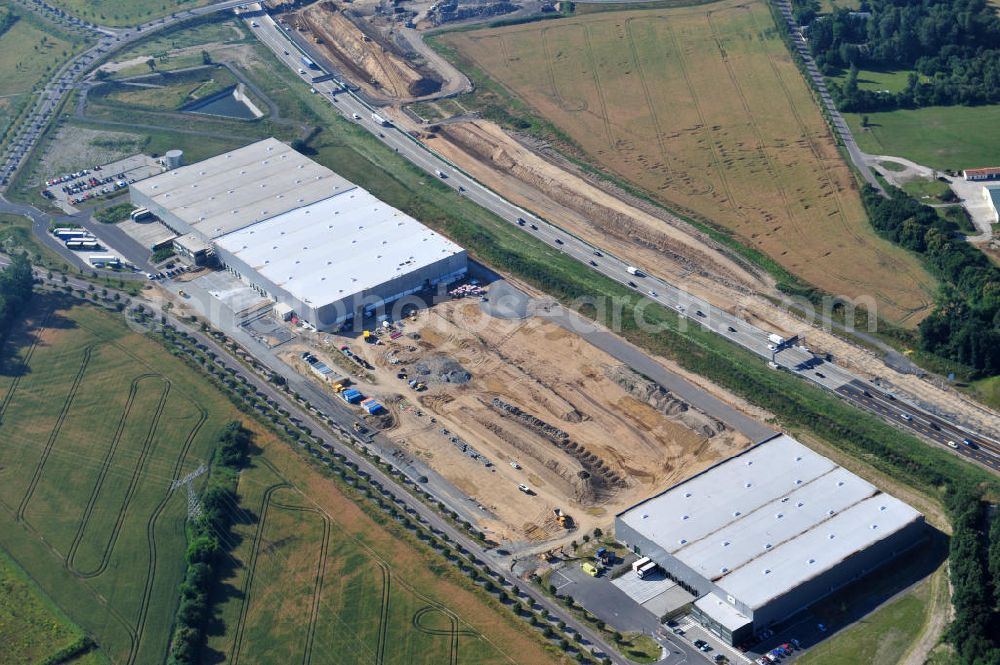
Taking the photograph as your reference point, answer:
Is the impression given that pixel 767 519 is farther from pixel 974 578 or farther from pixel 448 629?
pixel 448 629

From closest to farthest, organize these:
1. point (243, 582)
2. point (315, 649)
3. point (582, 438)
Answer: point (315, 649) → point (243, 582) → point (582, 438)

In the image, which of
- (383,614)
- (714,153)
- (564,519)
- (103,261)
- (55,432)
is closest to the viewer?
(383,614)

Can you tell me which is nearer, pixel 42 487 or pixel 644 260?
pixel 42 487

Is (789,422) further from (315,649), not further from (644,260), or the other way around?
(315,649)

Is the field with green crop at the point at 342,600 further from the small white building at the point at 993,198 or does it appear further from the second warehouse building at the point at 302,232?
the small white building at the point at 993,198

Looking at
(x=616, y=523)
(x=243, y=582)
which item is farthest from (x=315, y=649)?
(x=616, y=523)

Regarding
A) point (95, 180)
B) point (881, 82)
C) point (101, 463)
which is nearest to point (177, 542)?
point (101, 463)

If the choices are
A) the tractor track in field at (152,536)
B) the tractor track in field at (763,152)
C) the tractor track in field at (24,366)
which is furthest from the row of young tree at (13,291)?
the tractor track in field at (763,152)
